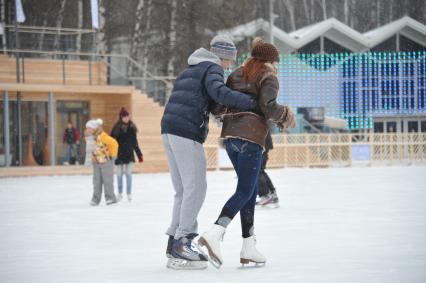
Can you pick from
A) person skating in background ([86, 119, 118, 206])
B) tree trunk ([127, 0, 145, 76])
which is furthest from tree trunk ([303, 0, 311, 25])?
person skating in background ([86, 119, 118, 206])

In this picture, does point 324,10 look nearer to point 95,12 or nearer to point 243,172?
point 95,12

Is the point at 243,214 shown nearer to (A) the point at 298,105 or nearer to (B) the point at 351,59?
(A) the point at 298,105

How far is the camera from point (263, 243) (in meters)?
8.37

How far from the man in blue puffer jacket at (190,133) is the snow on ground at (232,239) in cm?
20

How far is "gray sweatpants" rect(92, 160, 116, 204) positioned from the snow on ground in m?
0.28

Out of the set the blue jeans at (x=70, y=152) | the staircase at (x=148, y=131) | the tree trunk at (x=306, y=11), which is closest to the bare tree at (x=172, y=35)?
the staircase at (x=148, y=131)

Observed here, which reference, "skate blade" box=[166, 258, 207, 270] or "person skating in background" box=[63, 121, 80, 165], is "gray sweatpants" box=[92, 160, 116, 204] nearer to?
"skate blade" box=[166, 258, 207, 270]

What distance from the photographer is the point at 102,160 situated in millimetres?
14125

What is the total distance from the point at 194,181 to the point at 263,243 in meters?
1.83

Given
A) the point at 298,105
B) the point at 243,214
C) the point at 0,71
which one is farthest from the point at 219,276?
the point at 298,105

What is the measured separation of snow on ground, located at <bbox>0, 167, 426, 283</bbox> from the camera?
21.0ft

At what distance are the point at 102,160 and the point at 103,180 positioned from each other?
0.33m

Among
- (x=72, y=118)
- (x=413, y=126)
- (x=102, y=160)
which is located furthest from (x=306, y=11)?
(x=102, y=160)

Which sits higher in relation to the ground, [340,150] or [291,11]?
[291,11]
